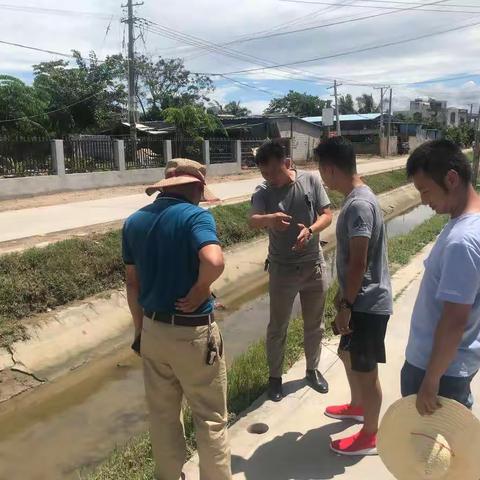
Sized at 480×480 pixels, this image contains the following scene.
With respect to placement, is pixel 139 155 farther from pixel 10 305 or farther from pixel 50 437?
pixel 50 437

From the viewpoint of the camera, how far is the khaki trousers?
394 cm

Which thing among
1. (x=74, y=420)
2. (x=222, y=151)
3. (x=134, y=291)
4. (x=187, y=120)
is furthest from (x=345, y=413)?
(x=222, y=151)

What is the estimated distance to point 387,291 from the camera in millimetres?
3072

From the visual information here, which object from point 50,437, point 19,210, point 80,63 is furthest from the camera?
point 80,63

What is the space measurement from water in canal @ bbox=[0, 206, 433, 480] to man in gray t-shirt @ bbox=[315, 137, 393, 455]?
229 centimetres

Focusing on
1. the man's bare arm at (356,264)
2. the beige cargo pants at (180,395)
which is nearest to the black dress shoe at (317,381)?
the man's bare arm at (356,264)

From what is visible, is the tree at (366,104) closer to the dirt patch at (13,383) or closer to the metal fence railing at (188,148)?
the metal fence railing at (188,148)

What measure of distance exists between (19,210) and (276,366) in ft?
38.2

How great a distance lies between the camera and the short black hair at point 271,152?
148 inches

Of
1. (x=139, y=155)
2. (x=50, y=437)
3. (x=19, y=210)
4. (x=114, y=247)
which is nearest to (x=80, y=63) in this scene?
(x=139, y=155)

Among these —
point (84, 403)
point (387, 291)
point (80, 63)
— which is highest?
point (80, 63)

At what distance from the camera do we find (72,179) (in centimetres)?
1842

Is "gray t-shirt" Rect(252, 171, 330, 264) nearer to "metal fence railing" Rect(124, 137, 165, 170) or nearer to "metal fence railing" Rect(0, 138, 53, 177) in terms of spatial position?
"metal fence railing" Rect(0, 138, 53, 177)

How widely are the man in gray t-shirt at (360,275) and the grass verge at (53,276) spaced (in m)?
4.16
